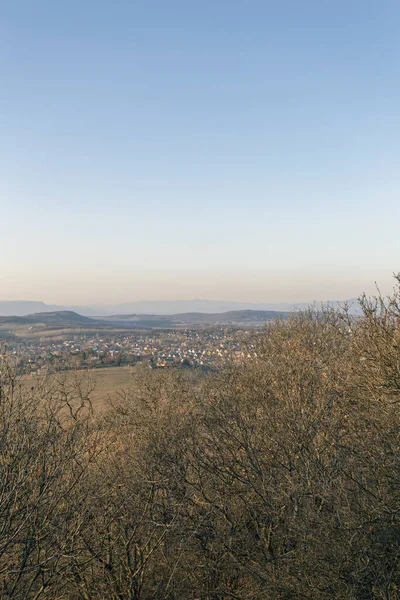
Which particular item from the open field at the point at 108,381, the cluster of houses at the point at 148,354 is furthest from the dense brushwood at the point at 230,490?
the open field at the point at 108,381

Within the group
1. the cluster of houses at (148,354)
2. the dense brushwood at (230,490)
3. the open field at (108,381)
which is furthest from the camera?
the open field at (108,381)

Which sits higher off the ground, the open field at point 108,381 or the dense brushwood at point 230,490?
Result: the dense brushwood at point 230,490

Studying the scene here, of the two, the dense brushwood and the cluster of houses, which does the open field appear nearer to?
the cluster of houses

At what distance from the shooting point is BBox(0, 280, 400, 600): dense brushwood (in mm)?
10469

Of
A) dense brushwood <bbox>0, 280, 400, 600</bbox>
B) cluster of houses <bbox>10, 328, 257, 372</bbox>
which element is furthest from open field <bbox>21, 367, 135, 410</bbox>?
dense brushwood <bbox>0, 280, 400, 600</bbox>

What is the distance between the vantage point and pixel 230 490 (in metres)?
15.6

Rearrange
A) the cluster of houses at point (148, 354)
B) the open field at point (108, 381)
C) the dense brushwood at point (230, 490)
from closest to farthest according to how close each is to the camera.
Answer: the dense brushwood at point (230, 490) → the cluster of houses at point (148, 354) → the open field at point (108, 381)

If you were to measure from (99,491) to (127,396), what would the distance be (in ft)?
40.5

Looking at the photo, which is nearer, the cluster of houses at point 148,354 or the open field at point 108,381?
the cluster of houses at point 148,354

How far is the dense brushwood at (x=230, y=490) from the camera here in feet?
34.3

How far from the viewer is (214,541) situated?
554 inches

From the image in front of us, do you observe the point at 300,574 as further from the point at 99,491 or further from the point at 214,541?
the point at 99,491

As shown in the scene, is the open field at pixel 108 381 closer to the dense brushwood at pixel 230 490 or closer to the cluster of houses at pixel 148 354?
the cluster of houses at pixel 148 354

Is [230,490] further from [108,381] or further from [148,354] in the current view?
[148,354]
